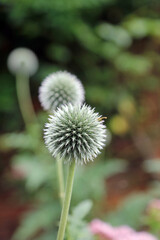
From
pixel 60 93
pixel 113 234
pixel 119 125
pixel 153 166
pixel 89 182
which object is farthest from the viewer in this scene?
pixel 119 125

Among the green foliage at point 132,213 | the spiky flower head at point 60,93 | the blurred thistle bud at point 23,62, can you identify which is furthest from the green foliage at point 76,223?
the blurred thistle bud at point 23,62

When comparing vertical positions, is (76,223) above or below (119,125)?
below

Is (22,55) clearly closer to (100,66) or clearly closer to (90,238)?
(100,66)

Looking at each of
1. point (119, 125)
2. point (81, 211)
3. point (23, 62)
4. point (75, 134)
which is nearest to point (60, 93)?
point (75, 134)

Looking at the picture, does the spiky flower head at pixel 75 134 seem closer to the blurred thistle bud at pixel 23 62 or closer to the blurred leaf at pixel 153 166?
the blurred leaf at pixel 153 166

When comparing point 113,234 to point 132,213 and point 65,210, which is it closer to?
point 65,210

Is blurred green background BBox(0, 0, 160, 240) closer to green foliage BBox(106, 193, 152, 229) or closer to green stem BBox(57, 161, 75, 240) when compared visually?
green foliage BBox(106, 193, 152, 229)
